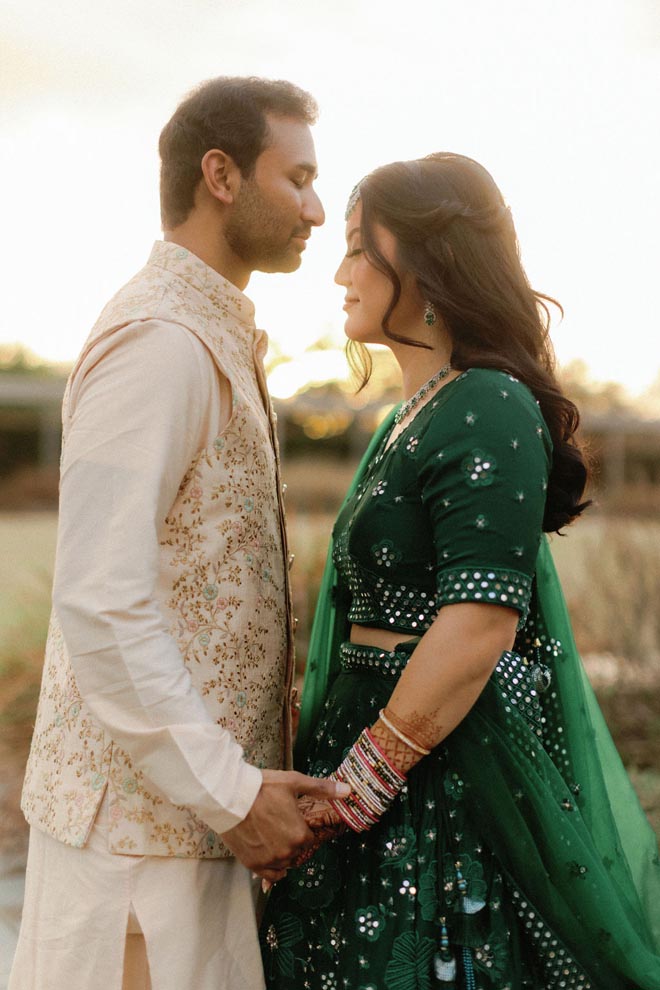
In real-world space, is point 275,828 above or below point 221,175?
below

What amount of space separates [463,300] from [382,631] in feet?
2.16

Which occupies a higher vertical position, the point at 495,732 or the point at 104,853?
the point at 495,732

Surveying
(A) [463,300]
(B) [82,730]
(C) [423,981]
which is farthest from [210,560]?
(C) [423,981]

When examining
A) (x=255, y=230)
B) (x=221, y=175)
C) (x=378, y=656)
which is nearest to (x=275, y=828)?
(x=378, y=656)

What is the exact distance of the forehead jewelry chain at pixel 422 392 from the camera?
1.97 m

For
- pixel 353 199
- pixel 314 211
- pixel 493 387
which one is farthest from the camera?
pixel 314 211

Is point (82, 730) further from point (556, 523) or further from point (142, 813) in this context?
point (556, 523)

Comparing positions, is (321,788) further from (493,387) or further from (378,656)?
(493,387)

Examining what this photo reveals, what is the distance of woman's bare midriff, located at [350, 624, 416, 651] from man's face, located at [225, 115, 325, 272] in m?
0.84

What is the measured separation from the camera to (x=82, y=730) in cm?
185

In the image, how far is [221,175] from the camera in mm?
2119

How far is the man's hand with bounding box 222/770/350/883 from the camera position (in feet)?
5.68

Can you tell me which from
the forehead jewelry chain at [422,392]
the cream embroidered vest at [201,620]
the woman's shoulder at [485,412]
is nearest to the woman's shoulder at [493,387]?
the woman's shoulder at [485,412]

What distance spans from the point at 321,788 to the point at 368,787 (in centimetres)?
8
